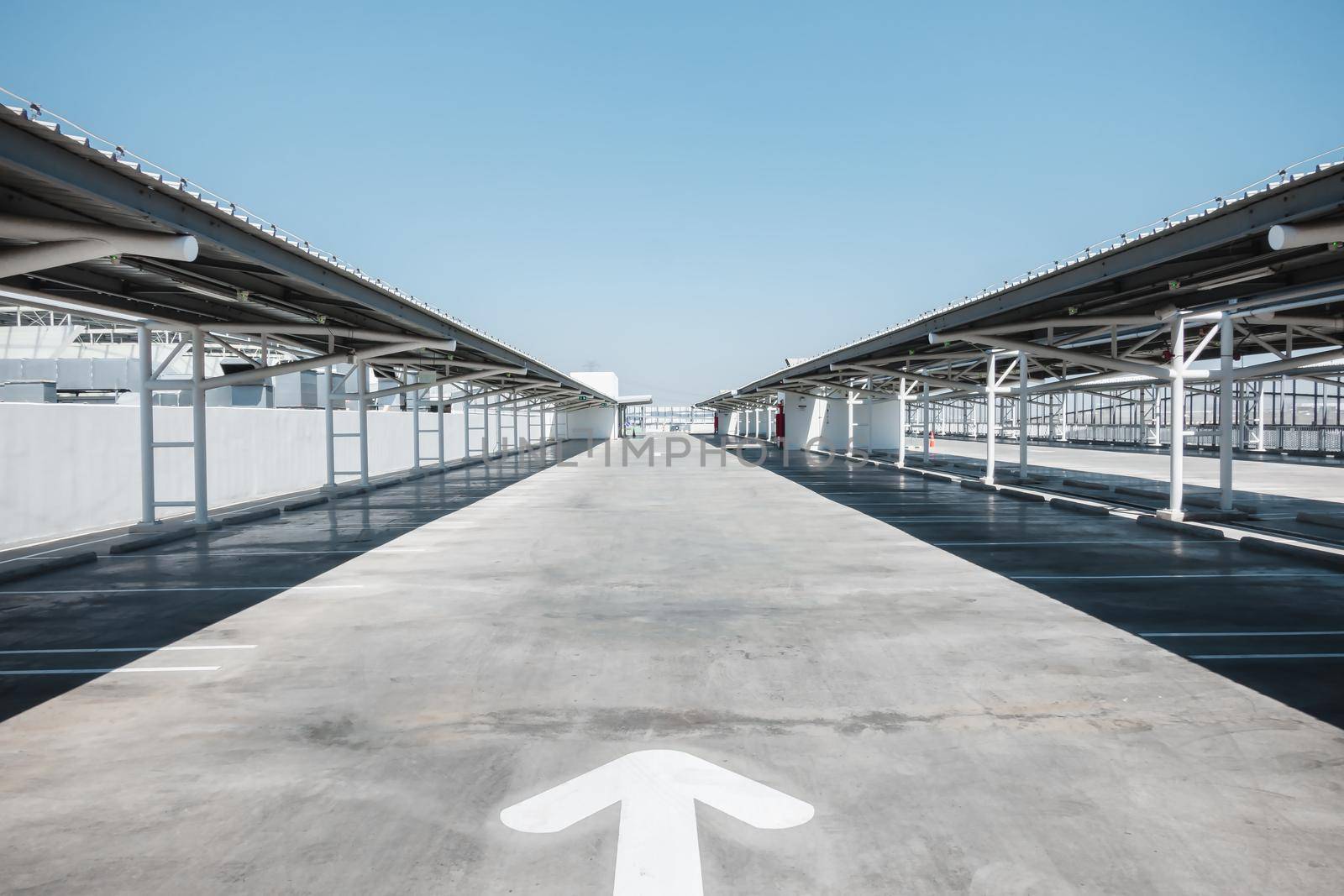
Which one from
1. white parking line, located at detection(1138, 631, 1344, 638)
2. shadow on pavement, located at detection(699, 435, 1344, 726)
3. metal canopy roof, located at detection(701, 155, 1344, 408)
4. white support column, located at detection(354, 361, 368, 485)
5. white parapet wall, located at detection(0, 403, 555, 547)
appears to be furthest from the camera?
white support column, located at detection(354, 361, 368, 485)

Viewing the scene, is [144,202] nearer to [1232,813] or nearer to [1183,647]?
[1232,813]

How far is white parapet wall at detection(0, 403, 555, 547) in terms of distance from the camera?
47.2 ft

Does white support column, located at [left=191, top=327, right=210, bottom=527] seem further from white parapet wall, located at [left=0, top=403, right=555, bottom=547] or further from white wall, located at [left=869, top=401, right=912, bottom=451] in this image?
white wall, located at [left=869, top=401, right=912, bottom=451]

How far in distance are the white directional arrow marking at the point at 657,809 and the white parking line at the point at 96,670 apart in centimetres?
415

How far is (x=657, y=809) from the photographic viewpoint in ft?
14.6

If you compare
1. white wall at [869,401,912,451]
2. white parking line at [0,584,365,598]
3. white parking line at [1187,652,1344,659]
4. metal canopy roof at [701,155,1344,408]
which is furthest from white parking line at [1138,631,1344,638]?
white wall at [869,401,912,451]

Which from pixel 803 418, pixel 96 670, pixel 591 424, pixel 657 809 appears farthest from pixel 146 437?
pixel 591 424

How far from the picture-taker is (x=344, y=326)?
18.2 m

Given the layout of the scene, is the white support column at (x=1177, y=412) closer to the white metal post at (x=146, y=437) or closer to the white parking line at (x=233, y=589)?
the white parking line at (x=233, y=589)

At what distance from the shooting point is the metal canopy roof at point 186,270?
720 cm

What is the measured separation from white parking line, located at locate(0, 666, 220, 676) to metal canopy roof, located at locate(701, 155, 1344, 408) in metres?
11.4

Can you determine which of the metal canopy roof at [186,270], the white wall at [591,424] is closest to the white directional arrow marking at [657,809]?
the metal canopy roof at [186,270]

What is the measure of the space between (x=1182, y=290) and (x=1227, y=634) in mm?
8442

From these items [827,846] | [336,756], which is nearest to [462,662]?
[336,756]
